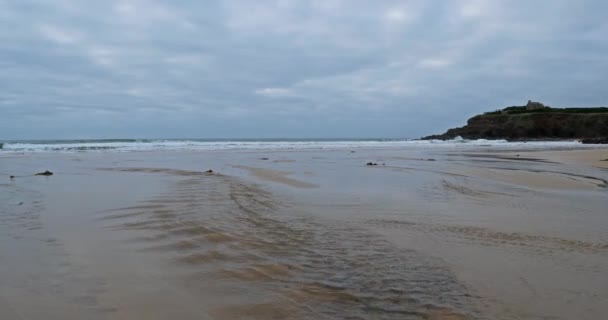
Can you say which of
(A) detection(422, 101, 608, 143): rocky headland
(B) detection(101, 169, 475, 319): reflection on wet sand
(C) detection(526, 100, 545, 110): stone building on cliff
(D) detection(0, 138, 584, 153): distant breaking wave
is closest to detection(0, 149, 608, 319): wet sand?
(B) detection(101, 169, 475, 319): reflection on wet sand

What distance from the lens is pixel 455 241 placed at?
4.62 meters

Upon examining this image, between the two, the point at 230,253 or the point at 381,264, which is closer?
the point at 381,264

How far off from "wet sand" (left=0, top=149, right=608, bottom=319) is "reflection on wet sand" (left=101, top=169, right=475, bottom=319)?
14 mm

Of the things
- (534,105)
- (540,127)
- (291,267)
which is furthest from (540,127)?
(291,267)

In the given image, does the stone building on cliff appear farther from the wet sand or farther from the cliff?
the wet sand

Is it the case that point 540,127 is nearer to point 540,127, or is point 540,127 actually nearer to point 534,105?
point 540,127

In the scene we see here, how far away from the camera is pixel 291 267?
3.69 meters

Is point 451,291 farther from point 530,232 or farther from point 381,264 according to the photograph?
point 530,232

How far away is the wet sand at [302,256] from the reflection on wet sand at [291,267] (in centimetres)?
1

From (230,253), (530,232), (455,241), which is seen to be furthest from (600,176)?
(230,253)

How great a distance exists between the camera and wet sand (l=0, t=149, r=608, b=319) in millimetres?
2857

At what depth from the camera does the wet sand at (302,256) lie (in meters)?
2.86

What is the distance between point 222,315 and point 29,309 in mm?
1211

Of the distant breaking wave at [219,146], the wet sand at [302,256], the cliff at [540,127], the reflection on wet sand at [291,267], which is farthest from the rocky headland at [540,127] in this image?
the reflection on wet sand at [291,267]
